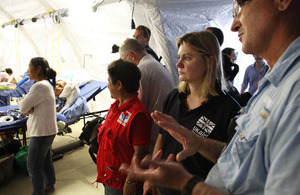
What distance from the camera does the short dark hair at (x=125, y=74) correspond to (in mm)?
1445

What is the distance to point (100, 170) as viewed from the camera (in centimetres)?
144

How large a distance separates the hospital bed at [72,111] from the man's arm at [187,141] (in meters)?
2.61

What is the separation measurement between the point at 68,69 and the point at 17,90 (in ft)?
6.91

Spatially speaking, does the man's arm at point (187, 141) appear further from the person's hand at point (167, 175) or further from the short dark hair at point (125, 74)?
the short dark hair at point (125, 74)

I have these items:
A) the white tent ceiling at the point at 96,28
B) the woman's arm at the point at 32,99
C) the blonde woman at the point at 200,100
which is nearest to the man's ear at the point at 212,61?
the blonde woman at the point at 200,100

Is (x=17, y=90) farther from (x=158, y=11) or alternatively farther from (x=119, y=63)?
(x=119, y=63)

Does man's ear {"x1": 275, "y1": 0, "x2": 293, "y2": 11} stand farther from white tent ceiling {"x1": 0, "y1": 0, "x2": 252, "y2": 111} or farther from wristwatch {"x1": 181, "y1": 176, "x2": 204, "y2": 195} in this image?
white tent ceiling {"x1": 0, "y1": 0, "x2": 252, "y2": 111}

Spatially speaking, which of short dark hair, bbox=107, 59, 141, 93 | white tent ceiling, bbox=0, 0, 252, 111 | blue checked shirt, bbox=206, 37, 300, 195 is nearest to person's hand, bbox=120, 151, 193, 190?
blue checked shirt, bbox=206, 37, 300, 195

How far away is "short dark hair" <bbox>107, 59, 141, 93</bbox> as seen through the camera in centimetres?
145

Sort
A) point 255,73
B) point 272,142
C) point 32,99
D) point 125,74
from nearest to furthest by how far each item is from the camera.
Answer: point 272,142, point 125,74, point 32,99, point 255,73

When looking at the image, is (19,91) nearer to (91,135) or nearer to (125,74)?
(91,135)

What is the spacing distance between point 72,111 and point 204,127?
306 cm

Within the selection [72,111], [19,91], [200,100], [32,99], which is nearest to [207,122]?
[200,100]

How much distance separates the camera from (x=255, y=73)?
322 centimetres
